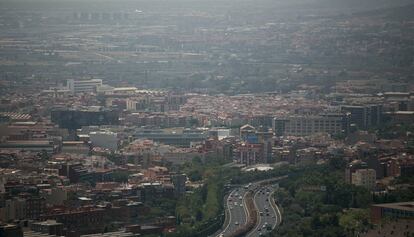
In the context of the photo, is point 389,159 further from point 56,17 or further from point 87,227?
point 56,17

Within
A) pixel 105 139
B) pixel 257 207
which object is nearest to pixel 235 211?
pixel 257 207

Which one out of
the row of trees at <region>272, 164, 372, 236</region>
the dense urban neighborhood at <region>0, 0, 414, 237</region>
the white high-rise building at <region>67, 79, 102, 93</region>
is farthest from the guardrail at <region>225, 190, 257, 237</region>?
the white high-rise building at <region>67, 79, 102, 93</region>

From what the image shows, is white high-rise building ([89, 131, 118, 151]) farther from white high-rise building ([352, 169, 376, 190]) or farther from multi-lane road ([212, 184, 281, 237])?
white high-rise building ([352, 169, 376, 190])

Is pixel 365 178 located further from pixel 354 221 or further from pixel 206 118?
pixel 206 118

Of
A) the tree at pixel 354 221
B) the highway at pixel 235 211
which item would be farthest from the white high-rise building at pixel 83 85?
the tree at pixel 354 221

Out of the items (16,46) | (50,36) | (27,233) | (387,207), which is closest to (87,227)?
(27,233)

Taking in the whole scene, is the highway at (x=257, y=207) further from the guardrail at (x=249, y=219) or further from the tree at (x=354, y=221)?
the tree at (x=354, y=221)

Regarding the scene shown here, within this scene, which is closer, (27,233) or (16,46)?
(27,233)

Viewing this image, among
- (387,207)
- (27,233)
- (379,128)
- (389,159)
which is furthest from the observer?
(379,128)

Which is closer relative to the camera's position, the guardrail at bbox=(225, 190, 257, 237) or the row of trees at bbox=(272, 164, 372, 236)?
the row of trees at bbox=(272, 164, 372, 236)
